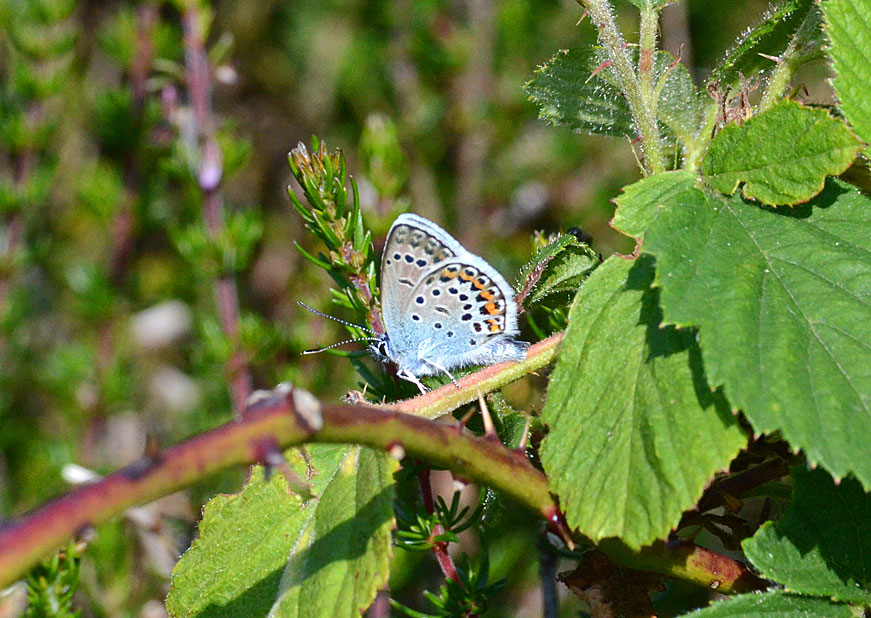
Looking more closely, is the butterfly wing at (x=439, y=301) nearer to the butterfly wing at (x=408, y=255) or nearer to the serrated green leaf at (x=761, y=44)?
the butterfly wing at (x=408, y=255)

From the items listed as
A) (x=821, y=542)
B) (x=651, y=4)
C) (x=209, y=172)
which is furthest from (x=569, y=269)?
(x=209, y=172)

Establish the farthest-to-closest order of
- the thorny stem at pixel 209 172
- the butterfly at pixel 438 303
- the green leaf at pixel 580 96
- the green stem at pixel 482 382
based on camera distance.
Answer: the thorny stem at pixel 209 172, the butterfly at pixel 438 303, the green leaf at pixel 580 96, the green stem at pixel 482 382

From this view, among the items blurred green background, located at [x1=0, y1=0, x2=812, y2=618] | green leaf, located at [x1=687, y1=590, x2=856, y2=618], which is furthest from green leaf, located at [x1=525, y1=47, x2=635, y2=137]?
blurred green background, located at [x1=0, y1=0, x2=812, y2=618]

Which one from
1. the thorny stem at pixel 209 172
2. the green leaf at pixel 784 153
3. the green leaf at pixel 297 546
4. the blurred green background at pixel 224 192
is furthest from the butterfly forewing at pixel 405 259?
the thorny stem at pixel 209 172

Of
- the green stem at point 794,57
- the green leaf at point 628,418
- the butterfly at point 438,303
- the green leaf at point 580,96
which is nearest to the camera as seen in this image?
the green leaf at point 628,418

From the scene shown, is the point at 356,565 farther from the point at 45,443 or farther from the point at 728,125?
the point at 45,443

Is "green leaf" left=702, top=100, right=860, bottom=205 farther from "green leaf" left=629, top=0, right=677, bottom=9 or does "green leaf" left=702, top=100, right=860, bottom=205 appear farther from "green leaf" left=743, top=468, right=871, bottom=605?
"green leaf" left=743, top=468, right=871, bottom=605

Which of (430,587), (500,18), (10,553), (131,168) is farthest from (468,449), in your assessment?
(500,18)
